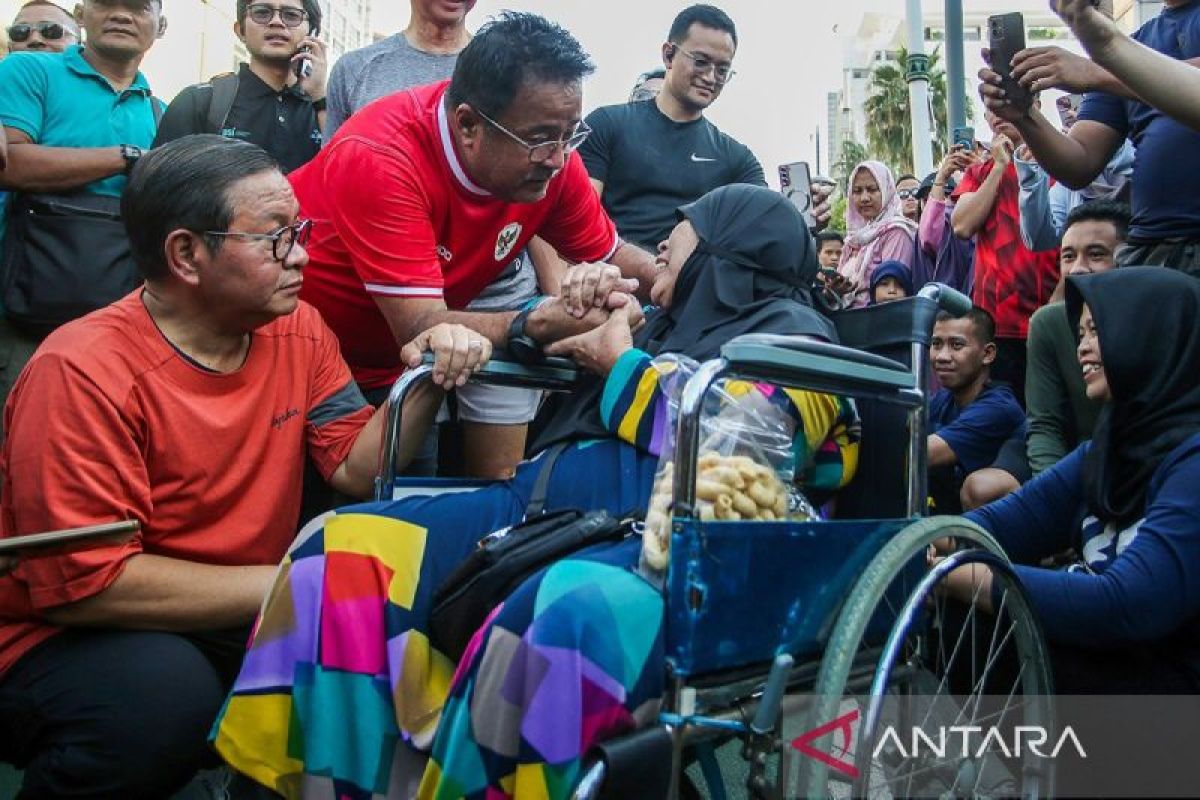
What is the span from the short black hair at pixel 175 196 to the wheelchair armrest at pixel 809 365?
107 centimetres

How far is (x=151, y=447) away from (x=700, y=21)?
9.93ft

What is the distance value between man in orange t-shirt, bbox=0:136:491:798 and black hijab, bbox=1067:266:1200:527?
4.36ft

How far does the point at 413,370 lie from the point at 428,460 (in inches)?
26.3

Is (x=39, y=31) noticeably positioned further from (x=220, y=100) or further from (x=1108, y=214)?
(x=1108, y=214)

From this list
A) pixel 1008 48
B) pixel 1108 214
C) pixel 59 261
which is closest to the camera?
pixel 1008 48

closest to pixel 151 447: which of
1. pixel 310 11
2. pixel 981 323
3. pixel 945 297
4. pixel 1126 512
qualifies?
pixel 945 297

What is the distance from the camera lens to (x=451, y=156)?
257 centimetres

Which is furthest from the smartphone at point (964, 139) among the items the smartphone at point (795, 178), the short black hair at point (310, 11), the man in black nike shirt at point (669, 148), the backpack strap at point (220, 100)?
the backpack strap at point (220, 100)

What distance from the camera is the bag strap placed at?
2066 millimetres

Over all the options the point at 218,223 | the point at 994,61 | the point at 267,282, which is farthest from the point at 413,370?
the point at 994,61

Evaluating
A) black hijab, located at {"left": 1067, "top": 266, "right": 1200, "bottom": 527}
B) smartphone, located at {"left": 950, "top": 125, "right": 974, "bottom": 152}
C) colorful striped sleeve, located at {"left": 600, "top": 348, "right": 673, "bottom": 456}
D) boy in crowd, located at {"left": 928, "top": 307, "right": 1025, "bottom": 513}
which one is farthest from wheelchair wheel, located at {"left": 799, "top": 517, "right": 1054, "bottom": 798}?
smartphone, located at {"left": 950, "top": 125, "right": 974, "bottom": 152}

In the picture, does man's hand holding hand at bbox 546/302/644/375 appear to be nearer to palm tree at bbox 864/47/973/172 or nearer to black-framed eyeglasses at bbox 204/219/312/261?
black-framed eyeglasses at bbox 204/219/312/261

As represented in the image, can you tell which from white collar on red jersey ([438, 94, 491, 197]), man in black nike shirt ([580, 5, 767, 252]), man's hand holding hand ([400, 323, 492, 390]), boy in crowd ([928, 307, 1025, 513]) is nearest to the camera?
man's hand holding hand ([400, 323, 492, 390])

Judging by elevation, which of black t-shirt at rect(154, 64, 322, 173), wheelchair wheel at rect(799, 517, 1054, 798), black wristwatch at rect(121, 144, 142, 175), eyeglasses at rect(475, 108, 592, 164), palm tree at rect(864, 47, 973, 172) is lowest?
wheelchair wheel at rect(799, 517, 1054, 798)
